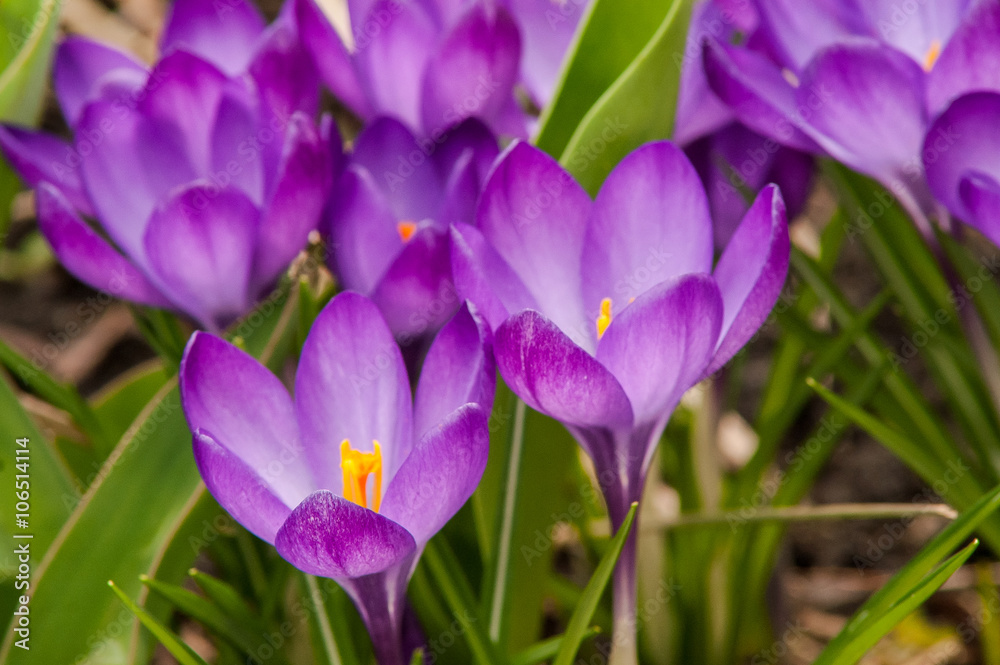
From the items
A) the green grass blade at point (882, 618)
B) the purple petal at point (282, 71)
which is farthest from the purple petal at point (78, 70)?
the green grass blade at point (882, 618)

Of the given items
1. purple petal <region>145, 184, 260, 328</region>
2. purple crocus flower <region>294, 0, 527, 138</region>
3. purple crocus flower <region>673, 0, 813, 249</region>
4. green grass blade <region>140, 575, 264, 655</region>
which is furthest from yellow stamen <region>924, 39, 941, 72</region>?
green grass blade <region>140, 575, 264, 655</region>

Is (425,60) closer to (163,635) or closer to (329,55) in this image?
(329,55)

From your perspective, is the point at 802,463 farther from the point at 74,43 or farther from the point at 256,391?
the point at 74,43

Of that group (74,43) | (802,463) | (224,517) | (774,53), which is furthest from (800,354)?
(74,43)

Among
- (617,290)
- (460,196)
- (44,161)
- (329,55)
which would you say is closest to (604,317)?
(617,290)

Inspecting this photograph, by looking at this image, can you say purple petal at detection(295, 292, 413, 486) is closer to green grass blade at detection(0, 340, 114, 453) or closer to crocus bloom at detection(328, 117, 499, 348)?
crocus bloom at detection(328, 117, 499, 348)

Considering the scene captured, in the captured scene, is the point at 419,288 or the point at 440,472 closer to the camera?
the point at 440,472
